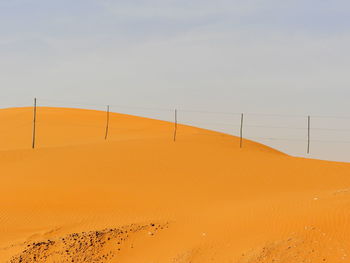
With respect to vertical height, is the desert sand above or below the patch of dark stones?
above

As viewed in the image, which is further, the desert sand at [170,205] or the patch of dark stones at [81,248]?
the patch of dark stones at [81,248]

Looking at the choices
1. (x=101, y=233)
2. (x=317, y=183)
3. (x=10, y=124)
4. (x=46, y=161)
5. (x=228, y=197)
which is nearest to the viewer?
(x=101, y=233)

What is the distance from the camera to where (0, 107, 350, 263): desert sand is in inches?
428

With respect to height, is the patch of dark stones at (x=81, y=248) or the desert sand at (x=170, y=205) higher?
the desert sand at (x=170, y=205)

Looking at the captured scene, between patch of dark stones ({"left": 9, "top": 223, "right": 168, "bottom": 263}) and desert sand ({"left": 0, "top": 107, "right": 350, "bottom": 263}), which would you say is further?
patch of dark stones ({"left": 9, "top": 223, "right": 168, "bottom": 263})

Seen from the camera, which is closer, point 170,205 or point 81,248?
point 81,248

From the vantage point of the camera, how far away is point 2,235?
13.3 m

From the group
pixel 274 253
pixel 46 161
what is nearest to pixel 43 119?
pixel 46 161

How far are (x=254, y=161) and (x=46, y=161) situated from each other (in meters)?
8.60

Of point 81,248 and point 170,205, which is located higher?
point 170,205

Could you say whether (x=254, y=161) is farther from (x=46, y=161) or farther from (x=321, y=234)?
(x=321, y=234)

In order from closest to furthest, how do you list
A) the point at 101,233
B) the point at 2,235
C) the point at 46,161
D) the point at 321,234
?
the point at 321,234
the point at 101,233
the point at 2,235
the point at 46,161

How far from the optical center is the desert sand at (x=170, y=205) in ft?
35.7

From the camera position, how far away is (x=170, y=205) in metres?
15.6
